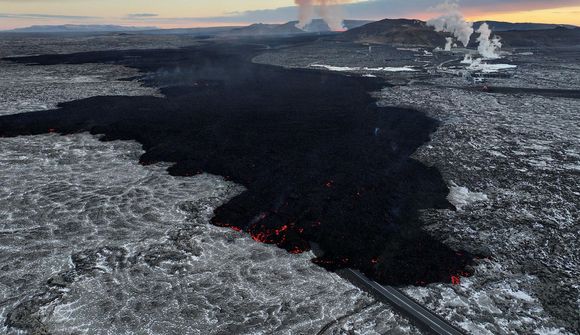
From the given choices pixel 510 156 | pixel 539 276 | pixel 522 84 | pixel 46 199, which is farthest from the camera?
pixel 522 84

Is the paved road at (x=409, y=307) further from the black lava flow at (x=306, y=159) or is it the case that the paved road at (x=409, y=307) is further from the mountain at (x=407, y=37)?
the mountain at (x=407, y=37)

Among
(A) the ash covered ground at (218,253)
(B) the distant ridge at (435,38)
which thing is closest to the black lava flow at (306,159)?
(A) the ash covered ground at (218,253)

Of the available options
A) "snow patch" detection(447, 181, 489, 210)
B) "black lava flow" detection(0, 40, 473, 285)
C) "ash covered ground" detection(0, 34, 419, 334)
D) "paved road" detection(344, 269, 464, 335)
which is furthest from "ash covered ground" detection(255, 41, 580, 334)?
"ash covered ground" detection(0, 34, 419, 334)

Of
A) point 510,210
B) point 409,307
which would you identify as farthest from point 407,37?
point 409,307

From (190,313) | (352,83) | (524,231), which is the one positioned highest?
(352,83)

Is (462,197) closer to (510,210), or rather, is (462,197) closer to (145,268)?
(510,210)

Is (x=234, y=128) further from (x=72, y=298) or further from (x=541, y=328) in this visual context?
(x=541, y=328)

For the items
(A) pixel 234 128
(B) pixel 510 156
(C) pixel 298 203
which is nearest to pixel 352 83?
(A) pixel 234 128
